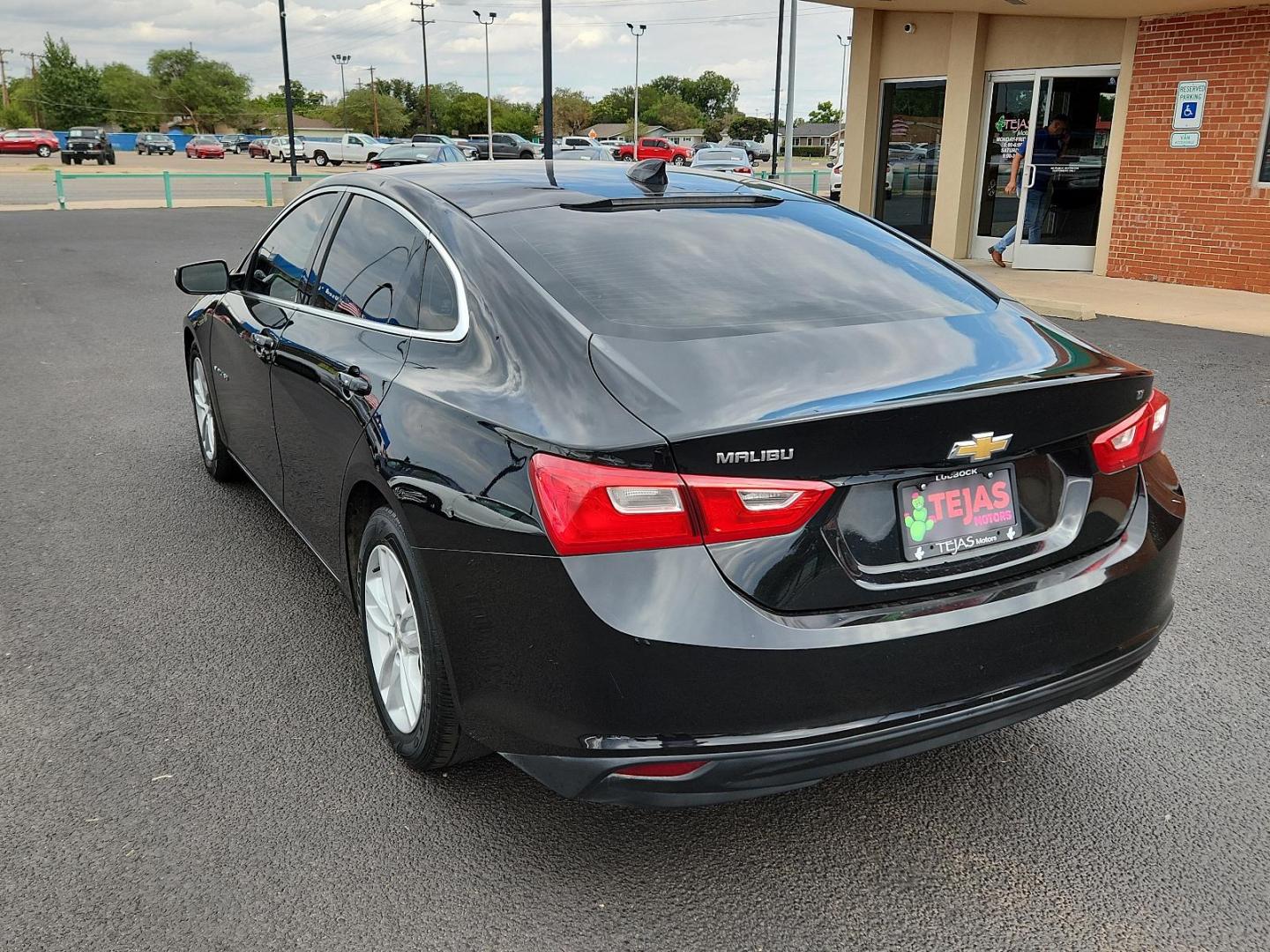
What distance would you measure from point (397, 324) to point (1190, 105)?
40.6 ft

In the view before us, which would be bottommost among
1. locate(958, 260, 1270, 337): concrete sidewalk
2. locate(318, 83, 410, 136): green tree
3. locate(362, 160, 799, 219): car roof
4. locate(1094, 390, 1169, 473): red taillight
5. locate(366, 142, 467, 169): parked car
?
locate(958, 260, 1270, 337): concrete sidewalk

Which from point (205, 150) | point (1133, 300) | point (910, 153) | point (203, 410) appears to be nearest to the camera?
point (203, 410)

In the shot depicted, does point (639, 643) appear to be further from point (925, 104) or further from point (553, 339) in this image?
point (925, 104)

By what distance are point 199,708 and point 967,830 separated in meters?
2.27

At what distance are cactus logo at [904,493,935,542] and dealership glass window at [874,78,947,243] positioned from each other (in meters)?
14.2

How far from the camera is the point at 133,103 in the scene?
124 m

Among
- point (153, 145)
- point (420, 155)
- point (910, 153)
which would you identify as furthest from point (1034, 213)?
point (153, 145)

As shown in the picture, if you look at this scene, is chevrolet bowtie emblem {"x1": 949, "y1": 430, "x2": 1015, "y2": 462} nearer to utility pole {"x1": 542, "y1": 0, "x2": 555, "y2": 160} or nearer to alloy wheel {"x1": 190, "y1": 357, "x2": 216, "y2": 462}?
alloy wheel {"x1": 190, "y1": 357, "x2": 216, "y2": 462}

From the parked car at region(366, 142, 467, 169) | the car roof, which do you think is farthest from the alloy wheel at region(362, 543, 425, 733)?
the parked car at region(366, 142, 467, 169)

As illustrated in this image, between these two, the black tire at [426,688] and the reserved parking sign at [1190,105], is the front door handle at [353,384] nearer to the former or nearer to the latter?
the black tire at [426,688]

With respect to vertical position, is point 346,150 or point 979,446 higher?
point 346,150

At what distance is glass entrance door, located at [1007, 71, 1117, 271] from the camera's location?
13922 mm

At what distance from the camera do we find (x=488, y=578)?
7.89ft

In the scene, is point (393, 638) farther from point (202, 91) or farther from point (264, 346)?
point (202, 91)
